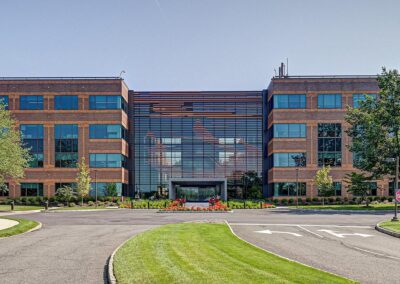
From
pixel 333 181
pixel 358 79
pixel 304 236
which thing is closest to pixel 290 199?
pixel 333 181

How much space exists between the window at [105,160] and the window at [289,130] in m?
21.4

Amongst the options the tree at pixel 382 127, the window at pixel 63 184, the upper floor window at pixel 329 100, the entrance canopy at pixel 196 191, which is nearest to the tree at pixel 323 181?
the tree at pixel 382 127

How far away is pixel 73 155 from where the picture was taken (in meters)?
65.8

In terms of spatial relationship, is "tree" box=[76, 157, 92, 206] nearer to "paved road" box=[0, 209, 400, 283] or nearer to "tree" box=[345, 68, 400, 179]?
"tree" box=[345, 68, 400, 179]

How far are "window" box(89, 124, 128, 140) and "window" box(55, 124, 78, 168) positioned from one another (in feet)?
7.66

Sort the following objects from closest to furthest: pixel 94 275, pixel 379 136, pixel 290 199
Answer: pixel 94 275, pixel 379 136, pixel 290 199

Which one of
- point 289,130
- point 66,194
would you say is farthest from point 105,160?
point 289,130

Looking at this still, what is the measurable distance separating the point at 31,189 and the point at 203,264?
188ft

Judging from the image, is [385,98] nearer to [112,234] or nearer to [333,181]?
[333,181]

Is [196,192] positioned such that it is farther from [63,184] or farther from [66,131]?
[66,131]

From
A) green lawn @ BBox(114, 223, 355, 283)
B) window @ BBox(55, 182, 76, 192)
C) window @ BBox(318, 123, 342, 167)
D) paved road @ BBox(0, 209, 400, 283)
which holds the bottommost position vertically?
window @ BBox(55, 182, 76, 192)

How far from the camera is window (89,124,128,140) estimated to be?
65.6 m

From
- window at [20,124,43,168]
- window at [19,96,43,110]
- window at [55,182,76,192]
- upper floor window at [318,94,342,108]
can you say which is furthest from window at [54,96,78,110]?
upper floor window at [318,94,342,108]

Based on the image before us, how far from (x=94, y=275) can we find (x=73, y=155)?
55.2 metres
